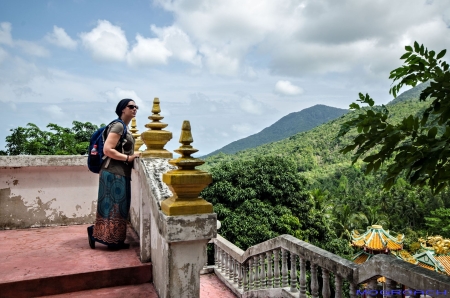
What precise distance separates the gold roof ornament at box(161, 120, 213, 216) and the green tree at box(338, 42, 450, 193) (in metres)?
1.08

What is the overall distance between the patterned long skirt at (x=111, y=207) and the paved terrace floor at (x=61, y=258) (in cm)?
18

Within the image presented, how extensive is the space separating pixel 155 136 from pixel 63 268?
1463mm

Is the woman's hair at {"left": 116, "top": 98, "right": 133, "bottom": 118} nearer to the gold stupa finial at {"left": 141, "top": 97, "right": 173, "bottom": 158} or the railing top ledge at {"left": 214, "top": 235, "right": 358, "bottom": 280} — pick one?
the gold stupa finial at {"left": 141, "top": 97, "right": 173, "bottom": 158}

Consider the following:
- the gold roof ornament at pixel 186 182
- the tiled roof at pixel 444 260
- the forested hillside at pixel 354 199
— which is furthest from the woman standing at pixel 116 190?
the tiled roof at pixel 444 260

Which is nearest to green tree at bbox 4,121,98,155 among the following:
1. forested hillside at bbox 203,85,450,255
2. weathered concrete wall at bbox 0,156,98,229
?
forested hillside at bbox 203,85,450,255

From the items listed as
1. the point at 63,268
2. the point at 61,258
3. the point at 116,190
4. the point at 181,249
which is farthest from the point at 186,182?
the point at 61,258

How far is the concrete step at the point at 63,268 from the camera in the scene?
2.97 meters

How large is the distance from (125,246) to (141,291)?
0.75 metres

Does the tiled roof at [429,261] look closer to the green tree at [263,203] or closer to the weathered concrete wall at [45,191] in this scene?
the green tree at [263,203]

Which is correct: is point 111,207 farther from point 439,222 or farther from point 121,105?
point 439,222

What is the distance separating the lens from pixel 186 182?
252 cm

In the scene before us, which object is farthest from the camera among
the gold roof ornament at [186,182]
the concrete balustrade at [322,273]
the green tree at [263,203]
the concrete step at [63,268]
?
the green tree at [263,203]

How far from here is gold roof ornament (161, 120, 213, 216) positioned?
2.52 meters

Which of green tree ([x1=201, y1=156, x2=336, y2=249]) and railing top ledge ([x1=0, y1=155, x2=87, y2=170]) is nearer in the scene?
railing top ledge ([x1=0, y1=155, x2=87, y2=170])
